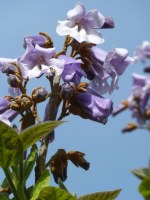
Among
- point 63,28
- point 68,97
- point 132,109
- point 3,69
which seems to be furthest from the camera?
point 63,28

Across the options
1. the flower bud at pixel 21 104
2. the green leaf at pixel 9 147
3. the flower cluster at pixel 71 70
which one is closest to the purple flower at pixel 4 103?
the flower cluster at pixel 71 70

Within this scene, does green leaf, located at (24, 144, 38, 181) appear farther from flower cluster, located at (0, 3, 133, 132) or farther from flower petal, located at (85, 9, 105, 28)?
flower petal, located at (85, 9, 105, 28)

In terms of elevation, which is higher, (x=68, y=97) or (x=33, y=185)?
(x=68, y=97)

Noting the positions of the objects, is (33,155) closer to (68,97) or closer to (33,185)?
(33,185)

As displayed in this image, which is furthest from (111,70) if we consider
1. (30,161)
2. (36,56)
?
(30,161)

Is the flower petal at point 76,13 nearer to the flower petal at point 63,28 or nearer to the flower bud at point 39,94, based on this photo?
the flower petal at point 63,28

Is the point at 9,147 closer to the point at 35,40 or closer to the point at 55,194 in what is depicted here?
the point at 55,194

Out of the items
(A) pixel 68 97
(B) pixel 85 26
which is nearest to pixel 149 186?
(A) pixel 68 97
